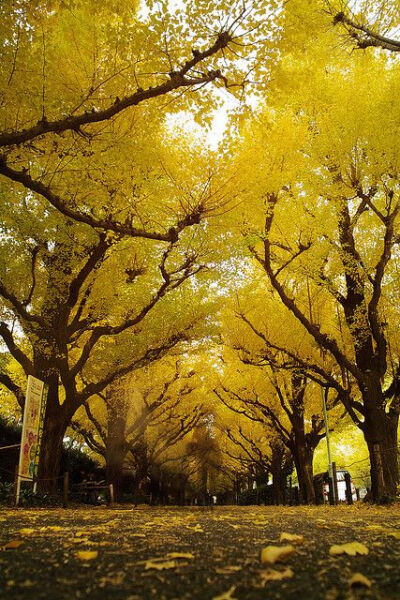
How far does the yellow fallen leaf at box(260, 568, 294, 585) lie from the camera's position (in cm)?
184

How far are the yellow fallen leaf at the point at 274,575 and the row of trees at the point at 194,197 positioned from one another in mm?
4391

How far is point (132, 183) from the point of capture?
7.90m

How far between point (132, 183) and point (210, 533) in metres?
5.96

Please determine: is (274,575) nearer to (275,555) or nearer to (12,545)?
(275,555)

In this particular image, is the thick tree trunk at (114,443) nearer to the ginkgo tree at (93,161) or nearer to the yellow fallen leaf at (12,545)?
the ginkgo tree at (93,161)

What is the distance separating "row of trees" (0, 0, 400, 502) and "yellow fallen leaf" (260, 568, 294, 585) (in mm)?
4391

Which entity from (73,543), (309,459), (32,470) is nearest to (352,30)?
(73,543)

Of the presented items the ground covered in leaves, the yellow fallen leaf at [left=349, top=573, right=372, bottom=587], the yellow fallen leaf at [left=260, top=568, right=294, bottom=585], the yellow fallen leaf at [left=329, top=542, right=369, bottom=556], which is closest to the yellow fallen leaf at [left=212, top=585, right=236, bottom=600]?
the ground covered in leaves

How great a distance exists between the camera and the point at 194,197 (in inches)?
307

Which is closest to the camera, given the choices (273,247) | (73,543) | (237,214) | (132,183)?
(73,543)

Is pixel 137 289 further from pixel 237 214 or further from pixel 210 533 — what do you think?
pixel 210 533

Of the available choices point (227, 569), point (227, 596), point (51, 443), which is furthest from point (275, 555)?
point (51, 443)

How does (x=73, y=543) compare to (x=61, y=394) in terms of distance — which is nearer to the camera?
(x=73, y=543)

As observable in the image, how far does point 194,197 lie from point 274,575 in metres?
6.63
